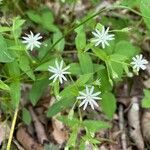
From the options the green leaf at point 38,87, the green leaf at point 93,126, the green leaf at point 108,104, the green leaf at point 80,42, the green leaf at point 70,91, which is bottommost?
the green leaf at point 93,126

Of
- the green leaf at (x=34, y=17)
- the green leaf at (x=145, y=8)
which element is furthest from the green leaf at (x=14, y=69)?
the green leaf at (x=34, y=17)

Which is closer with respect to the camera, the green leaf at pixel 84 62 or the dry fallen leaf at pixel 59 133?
the green leaf at pixel 84 62

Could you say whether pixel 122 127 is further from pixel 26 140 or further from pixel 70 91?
pixel 70 91

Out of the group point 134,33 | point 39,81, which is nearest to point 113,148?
point 39,81

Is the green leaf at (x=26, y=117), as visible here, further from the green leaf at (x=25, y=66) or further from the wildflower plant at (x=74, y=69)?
the green leaf at (x=25, y=66)

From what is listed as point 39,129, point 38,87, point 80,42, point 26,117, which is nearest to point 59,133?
point 39,129

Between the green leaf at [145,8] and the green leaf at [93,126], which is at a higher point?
the green leaf at [145,8]
